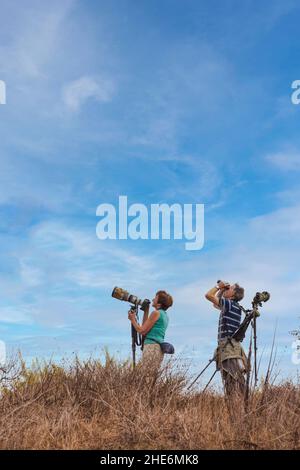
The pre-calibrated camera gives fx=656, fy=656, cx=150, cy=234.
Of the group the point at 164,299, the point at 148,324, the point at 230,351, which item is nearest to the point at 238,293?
the point at 230,351

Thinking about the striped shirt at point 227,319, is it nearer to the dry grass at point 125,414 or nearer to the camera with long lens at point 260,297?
the camera with long lens at point 260,297

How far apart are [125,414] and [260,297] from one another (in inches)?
121

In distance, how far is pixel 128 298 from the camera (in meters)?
13.3

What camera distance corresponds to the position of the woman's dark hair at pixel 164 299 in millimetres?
12516

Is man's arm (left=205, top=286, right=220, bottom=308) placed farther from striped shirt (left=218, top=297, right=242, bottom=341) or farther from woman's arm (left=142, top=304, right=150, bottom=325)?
woman's arm (left=142, top=304, right=150, bottom=325)

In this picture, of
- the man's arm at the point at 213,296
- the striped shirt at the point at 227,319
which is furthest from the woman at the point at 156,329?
the striped shirt at the point at 227,319

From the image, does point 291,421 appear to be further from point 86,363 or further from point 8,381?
point 8,381

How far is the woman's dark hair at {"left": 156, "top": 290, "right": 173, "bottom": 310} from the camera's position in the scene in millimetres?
12516

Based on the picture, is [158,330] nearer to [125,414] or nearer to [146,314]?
[146,314]

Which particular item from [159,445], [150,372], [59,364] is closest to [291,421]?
[159,445]

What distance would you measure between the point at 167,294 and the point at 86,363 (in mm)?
2115

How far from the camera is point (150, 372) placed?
1215 centimetres

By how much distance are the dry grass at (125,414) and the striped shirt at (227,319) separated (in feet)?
3.74

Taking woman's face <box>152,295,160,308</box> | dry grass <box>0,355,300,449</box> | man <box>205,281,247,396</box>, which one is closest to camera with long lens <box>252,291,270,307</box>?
man <box>205,281,247,396</box>
